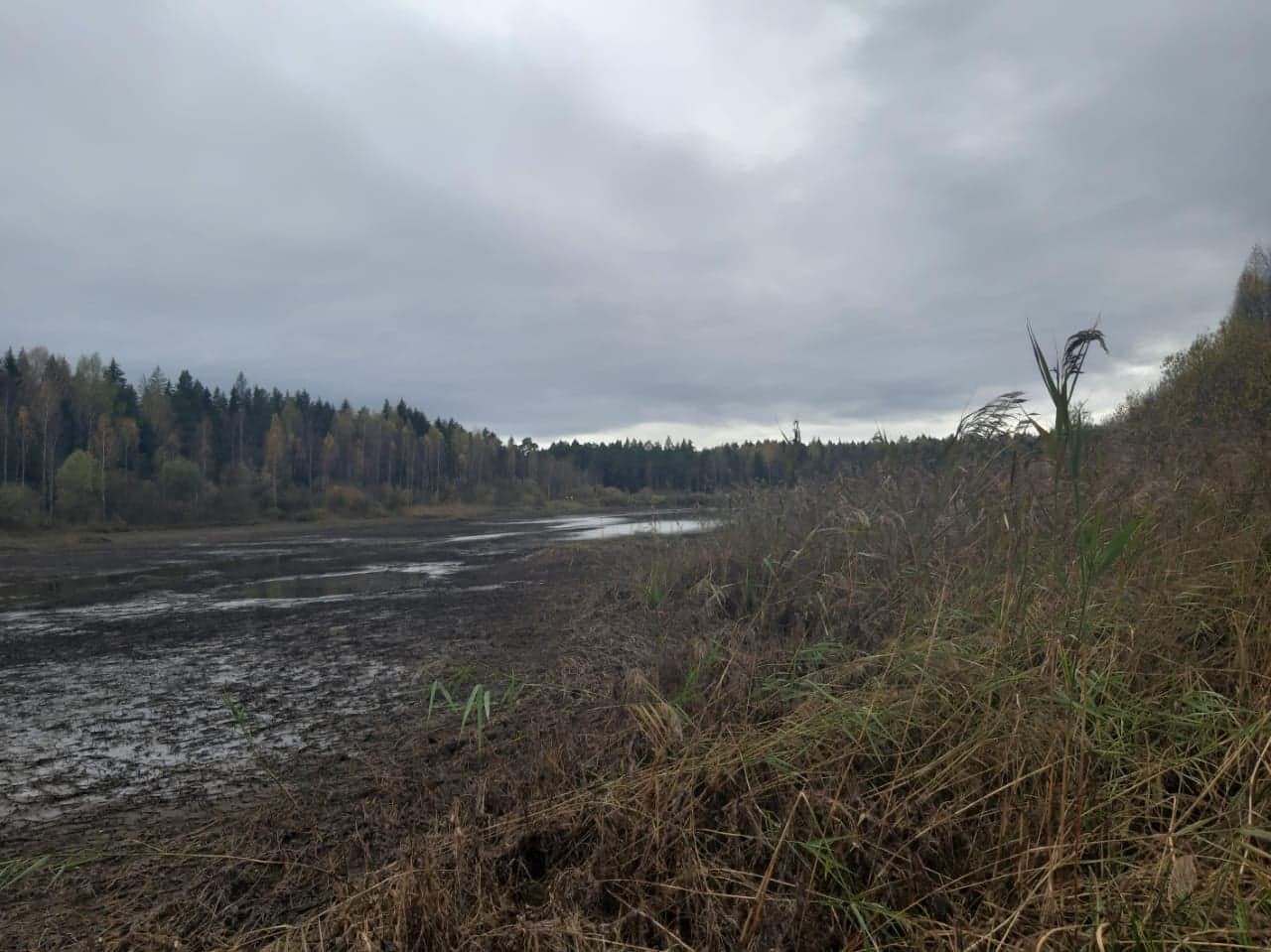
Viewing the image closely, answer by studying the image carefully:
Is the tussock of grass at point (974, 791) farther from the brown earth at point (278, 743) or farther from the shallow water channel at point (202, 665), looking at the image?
the shallow water channel at point (202, 665)

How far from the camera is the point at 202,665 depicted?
8.30 m

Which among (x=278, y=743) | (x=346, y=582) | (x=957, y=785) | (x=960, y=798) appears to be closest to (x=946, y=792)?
(x=957, y=785)

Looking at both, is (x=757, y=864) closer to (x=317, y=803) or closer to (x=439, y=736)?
(x=317, y=803)

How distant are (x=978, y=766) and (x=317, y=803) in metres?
3.50

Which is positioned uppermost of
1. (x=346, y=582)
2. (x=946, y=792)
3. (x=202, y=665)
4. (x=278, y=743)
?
(x=946, y=792)

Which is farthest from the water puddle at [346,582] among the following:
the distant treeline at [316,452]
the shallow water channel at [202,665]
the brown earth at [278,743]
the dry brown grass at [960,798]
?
the dry brown grass at [960,798]

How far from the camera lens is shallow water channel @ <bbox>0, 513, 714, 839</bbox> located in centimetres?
506

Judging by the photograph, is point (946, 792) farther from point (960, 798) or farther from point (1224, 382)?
point (1224, 382)

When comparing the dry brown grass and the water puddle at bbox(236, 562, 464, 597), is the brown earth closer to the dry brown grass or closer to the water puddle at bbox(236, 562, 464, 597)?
the dry brown grass

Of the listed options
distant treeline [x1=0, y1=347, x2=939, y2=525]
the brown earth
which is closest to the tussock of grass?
the brown earth

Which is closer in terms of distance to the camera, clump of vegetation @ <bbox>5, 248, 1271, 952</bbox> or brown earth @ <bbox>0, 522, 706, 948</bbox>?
clump of vegetation @ <bbox>5, 248, 1271, 952</bbox>

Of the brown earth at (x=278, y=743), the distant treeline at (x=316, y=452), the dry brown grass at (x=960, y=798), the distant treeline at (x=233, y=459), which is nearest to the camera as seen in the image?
the dry brown grass at (x=960, y=798)

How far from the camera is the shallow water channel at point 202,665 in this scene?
506cm

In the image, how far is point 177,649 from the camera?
9219 mm
